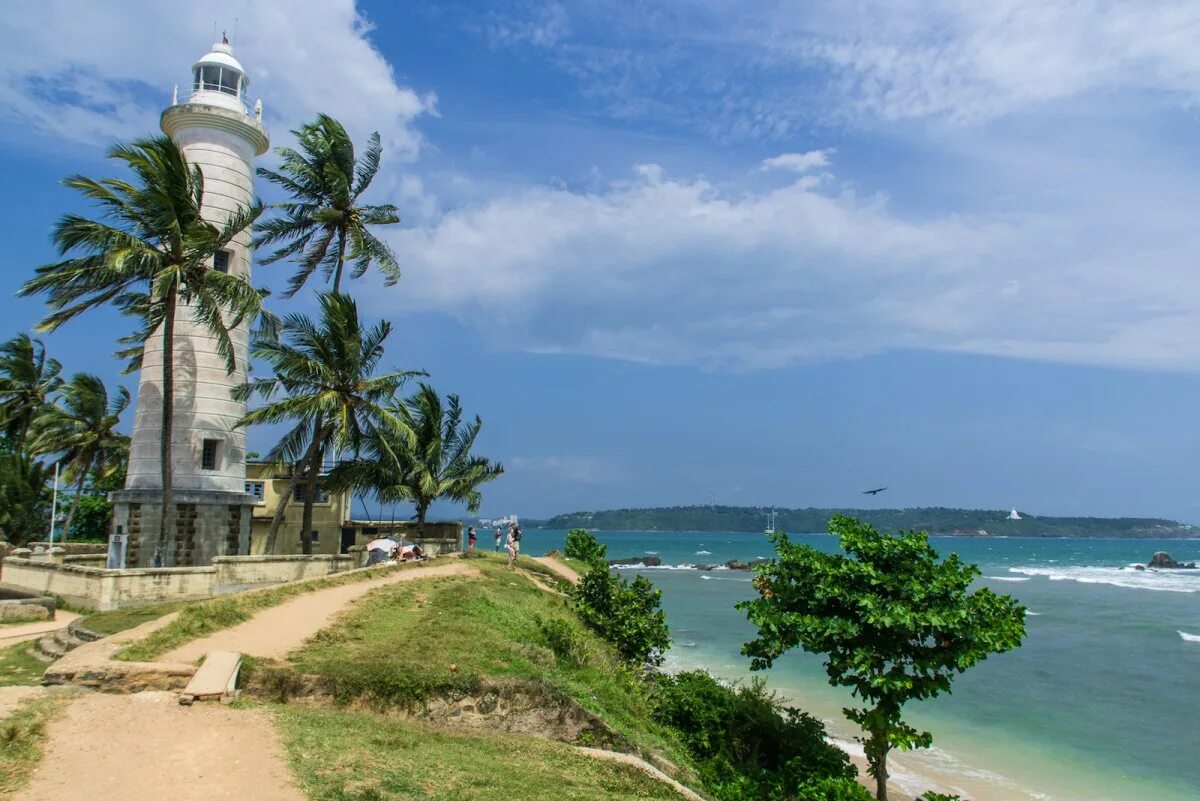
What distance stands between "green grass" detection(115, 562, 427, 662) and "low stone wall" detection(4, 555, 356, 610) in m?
2.35

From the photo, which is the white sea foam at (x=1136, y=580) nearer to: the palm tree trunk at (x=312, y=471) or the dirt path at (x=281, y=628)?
the palm tree trunk at (x=312, y=471)

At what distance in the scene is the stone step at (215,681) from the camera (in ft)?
29.0

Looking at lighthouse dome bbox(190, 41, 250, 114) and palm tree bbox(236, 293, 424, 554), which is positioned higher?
lighthouse dome bbox(190, 41, 250, 114)

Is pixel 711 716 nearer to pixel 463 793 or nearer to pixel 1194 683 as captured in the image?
pixel 463 793

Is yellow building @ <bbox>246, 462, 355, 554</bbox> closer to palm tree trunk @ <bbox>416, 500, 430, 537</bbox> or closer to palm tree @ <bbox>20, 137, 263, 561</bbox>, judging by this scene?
palm tree trunk @ <bbox>416, 500, 430, 537</bbox>

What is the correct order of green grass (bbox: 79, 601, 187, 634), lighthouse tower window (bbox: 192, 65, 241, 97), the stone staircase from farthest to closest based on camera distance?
lighthouse tower window (bbox: 192, 65, 241, 97) → green grass (bbox: 79, 601, 187, 634) → the stone staircase

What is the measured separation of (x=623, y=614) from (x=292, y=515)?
734 inches

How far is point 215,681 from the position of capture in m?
9.09

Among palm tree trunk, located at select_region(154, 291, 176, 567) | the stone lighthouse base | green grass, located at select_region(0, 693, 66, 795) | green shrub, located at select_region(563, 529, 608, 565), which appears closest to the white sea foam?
green shrub, located at select_region(563, 529, 608, 565)

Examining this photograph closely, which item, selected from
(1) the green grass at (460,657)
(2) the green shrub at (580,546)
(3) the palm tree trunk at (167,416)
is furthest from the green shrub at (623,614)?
(2) the green shrub at (580,546)

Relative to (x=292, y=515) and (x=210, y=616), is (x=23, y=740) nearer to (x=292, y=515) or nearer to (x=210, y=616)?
(x=210, y=616)

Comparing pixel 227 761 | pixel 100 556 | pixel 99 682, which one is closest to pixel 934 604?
pixel 227 761

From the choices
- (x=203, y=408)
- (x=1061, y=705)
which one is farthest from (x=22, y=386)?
(x=1061, y=705)

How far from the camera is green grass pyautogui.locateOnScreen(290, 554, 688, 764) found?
32.8ft
